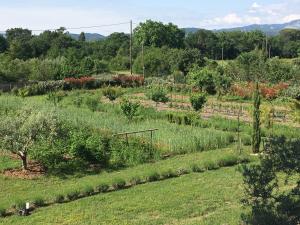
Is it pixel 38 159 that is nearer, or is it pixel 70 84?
pixel 38 159

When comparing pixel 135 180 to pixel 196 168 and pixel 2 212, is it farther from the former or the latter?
pixel 2 212

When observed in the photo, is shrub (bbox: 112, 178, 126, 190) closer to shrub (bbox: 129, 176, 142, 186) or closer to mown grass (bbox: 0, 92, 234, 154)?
shrub (bbox: 129, 176, 142, 186)

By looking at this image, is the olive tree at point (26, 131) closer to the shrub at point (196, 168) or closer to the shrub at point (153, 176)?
the shrub at point (153, 176)

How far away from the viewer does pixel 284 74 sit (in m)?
51.7

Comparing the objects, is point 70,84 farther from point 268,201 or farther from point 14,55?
point 268,201

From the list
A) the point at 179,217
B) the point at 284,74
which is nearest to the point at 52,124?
the point at 179,217

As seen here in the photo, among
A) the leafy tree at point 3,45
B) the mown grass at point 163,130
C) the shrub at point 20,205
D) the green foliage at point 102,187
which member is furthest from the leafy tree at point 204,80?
the leafy tree at point 3,45

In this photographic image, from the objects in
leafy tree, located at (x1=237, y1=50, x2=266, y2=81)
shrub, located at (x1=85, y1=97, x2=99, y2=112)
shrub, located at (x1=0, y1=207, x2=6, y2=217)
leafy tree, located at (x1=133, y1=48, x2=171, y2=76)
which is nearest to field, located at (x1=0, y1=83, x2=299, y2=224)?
shrub, located at (x1=0, y1=207, x2=6, y2=217)

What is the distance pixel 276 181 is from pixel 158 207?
6.79 metres

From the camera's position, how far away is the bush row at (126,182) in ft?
49.9

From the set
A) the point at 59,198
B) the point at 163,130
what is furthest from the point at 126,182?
the point at 163,130

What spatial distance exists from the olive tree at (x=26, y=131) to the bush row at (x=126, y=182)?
13.0 feet

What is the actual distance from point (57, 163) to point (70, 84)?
30.5 meters

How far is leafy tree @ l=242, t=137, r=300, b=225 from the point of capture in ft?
26.0
